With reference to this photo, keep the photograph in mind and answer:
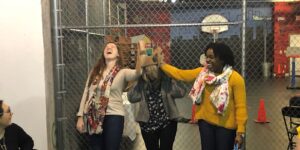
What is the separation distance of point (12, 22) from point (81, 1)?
1.48 meters

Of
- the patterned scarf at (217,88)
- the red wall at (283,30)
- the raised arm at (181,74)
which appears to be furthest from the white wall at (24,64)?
the red wall at (283,30)

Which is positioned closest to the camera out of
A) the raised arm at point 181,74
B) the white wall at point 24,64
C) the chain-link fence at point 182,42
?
the raised arm at point 181,74

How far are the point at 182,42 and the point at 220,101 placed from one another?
12129 mm

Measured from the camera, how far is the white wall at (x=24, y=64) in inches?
177

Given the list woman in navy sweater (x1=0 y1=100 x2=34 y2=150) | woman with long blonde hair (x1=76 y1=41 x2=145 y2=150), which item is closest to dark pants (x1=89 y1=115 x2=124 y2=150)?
woman with long blonde hair (x1=76 y1=41 x2=145 y2=150)

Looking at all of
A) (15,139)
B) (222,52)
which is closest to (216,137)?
(222,52)

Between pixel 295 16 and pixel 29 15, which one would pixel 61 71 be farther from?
pixel 295 16

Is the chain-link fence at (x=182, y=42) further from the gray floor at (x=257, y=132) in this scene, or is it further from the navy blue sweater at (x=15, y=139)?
the navy blue sweater at (x=15, y=139)

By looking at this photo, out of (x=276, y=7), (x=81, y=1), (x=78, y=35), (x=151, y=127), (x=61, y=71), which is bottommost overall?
(x=151, y=127)

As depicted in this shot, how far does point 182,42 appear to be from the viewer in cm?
1569

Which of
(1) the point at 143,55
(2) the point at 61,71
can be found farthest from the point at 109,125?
(2) the point at 61,71

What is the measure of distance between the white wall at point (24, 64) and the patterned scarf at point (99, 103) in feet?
2.69

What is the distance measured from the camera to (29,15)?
4500mm

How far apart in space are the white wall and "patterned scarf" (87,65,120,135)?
0.82 meters
